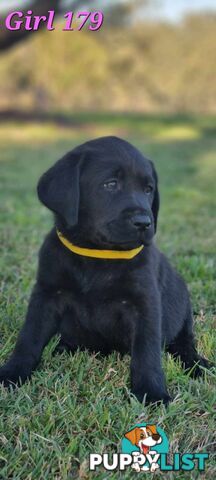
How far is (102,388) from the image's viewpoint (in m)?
2.61

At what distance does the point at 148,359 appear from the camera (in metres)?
2.69

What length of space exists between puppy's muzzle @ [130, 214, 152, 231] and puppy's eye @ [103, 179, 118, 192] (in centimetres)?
23

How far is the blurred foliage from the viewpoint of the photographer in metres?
36.5

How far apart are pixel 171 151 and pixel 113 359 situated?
48.2 feet

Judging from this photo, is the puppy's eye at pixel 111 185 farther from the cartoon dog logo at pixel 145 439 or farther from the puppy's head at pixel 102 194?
the cartoon dog logo at pixel 145 439

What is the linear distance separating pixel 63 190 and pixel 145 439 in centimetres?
112

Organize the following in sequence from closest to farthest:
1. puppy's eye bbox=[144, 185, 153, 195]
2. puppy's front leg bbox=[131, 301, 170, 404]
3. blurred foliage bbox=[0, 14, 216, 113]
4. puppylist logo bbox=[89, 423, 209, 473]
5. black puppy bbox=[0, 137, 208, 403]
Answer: puppylist logo bbox=[89, 423, 209, 473] → puppy's front leg bbox=[131, 301, 170, 404] → black puppy bbox=[0, 137, 208, 403] → puppy's eye bbox=[144, 185, 153, 195] → blurred foliage bbox=[0, 14, 216, 113]

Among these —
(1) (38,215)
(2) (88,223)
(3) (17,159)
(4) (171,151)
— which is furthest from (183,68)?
(2) (88,223)

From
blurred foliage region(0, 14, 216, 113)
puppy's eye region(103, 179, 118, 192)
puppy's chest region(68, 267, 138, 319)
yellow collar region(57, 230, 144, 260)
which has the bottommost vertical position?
puppy's chest region(68, 267, 138, 319)

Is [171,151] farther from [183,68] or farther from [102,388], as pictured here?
[183,68]

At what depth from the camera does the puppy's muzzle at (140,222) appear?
2.67 meters

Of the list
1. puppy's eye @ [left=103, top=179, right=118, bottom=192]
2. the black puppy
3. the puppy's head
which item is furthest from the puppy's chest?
puppy's eye @ [left=103, top=179, right=118, bottom=192]

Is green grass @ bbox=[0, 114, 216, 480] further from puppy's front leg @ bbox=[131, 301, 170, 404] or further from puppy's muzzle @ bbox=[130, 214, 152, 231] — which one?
puppy's muzzle @ bbox=[130, 214, 152, 231]

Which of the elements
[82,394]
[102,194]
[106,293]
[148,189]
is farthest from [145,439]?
[148,189]
